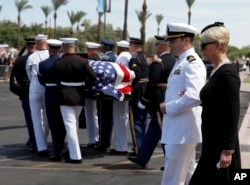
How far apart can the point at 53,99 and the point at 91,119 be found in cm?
149

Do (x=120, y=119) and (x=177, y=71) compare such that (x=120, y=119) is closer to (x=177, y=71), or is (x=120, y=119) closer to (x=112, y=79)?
(x=112, y=79)

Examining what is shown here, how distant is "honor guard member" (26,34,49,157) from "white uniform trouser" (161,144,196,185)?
4451mm

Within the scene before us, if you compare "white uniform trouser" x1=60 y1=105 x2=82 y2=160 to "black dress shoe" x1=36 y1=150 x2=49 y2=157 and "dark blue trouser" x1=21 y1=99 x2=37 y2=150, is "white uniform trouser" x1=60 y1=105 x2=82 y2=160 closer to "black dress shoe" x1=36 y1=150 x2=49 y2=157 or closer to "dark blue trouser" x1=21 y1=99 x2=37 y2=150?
"black dress shoe" x1=36 y1=150 x2=49 y2=157

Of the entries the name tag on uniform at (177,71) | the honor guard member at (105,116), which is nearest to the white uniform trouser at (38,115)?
the honor guard member at (105,116)

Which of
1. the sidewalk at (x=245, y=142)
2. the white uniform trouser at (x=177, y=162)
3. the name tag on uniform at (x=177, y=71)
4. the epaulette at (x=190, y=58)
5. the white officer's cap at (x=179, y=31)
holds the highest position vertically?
the white officer's cap at (x=179, y=31)

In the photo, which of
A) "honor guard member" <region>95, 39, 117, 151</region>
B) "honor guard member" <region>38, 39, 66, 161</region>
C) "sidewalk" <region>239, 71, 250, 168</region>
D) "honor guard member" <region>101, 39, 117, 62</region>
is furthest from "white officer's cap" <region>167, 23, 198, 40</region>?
"honor guard member" <region>95, 39, 117, 151</region>

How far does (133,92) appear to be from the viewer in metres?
9.80

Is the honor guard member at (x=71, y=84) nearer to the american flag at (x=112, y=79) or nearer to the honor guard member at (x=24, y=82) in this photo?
the american flag at (x=112, y=79)

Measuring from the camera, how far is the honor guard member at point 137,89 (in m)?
9.71

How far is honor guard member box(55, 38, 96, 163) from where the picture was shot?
9.00 m

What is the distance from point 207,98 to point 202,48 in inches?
15.7

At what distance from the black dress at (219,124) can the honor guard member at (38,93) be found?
561cm

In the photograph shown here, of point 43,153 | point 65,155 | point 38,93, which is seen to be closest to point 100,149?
point 65,155

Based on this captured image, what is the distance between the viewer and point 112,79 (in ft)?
31.0
